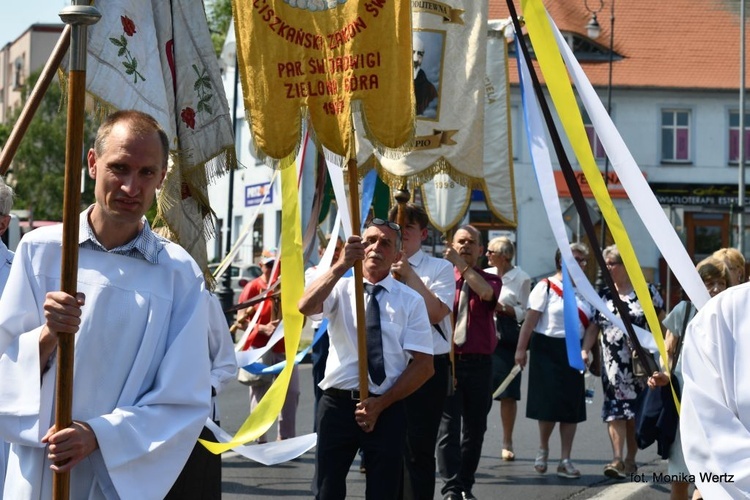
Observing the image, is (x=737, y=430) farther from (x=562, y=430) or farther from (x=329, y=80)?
(x=562, y=430)

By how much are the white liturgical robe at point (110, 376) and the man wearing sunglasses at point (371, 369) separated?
8.16 ft

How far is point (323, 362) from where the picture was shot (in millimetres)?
8828

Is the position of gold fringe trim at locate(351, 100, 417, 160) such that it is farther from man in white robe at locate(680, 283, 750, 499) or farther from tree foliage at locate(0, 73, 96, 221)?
tree foliage at locate(0, 73, 96, 221)

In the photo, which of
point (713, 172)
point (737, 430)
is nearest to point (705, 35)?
point (713, 172)

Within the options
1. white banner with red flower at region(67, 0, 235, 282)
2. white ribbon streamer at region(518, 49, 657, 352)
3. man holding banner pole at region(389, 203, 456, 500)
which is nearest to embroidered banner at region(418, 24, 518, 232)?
white ribbon streamer at region(518, 49, 657, 352)

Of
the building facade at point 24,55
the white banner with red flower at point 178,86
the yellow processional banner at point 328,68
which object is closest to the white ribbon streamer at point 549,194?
the yellow processional banner at point 328,68

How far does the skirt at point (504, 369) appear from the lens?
34.1ft

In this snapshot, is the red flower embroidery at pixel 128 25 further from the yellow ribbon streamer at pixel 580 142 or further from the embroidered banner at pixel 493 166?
the embroidered banner at pixel 493 166

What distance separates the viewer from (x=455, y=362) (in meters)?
8.80

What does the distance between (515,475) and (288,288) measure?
3889 mm

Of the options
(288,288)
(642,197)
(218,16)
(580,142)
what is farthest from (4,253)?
(218,16)

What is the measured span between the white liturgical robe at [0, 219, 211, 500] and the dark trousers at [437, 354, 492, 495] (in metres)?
4.71

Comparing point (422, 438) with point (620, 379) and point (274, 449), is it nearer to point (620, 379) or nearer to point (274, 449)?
point (274, 449)

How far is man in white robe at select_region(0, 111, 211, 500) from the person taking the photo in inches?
138
